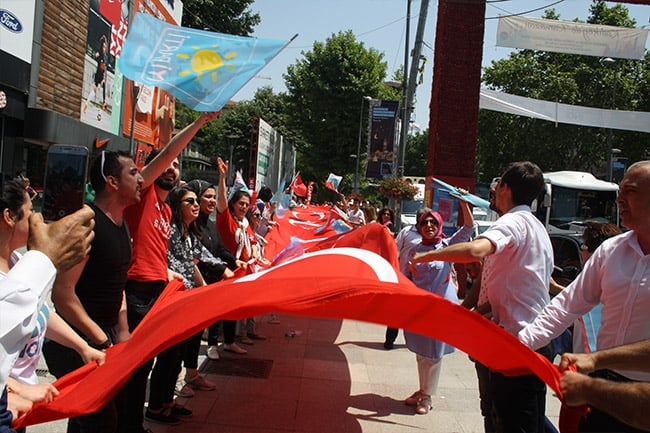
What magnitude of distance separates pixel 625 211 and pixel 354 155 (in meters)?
41.4

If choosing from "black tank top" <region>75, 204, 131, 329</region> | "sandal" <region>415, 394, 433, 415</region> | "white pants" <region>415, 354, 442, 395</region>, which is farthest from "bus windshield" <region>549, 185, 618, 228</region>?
"black tank top" <region>75, 204, 131, 329</region>

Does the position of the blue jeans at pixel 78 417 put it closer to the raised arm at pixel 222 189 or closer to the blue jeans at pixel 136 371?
the blue jeans at pixel 136 371

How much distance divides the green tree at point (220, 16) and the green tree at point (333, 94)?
12.3 m

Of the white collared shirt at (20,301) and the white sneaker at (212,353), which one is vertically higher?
the white collared shirt at (20,301)

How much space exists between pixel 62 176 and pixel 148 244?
9771 millimetres

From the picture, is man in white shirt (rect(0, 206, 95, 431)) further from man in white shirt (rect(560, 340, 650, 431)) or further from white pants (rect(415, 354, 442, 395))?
white pants (rect(415, 354, 442, 395))

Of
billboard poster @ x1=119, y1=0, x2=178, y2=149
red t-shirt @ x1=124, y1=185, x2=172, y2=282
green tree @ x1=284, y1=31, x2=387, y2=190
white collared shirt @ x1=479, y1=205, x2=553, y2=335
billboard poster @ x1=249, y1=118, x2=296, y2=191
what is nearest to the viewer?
white collared shirt @ x1=479, y1=205, x2=553, y2=335

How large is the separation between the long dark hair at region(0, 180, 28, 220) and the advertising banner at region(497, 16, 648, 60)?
14.2 meters

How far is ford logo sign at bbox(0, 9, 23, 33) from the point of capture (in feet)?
38.9

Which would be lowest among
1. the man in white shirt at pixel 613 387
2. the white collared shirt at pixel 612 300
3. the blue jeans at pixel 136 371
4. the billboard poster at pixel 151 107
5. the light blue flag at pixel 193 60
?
the blue jeans at pixel 136 371

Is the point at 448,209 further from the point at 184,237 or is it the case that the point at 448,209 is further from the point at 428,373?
the point at 184,237

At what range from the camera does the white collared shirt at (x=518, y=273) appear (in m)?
3.33

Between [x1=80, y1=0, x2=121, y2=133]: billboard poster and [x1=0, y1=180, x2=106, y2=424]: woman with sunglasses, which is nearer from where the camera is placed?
[x1=0, y1=180, x2=106, y2=424]: woman with sunglasses

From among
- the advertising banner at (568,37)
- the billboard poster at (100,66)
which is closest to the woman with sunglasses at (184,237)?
the advertising banner at (568,37)
